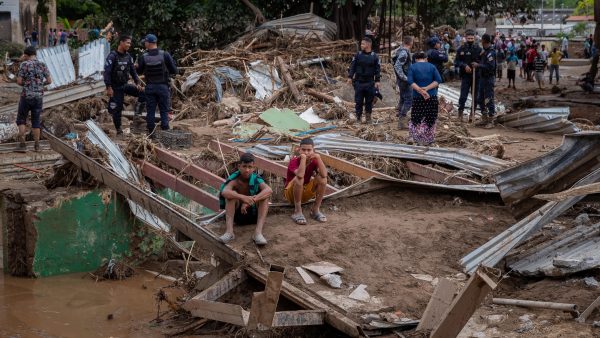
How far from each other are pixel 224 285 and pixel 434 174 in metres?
4.26

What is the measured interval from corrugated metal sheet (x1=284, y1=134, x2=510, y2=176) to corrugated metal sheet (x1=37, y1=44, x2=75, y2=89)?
5976 millimetres

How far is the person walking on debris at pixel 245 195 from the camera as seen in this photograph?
775cm

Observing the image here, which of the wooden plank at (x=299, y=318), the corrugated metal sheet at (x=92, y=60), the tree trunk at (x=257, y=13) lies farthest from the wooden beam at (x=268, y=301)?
the tree trunk at (x=257, y=13)

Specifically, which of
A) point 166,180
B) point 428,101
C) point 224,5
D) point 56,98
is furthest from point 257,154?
point 224,5

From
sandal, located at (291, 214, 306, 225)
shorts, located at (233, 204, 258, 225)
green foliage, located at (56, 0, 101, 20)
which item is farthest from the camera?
green foliage, located at (56, 0, 101, 20)

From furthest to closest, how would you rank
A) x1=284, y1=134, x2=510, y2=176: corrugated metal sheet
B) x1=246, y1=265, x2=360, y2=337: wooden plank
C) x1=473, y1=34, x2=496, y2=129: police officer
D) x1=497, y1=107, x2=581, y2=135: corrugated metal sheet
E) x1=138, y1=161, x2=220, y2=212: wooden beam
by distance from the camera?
x1=473, y1=34, x2=496, y2=129: police officer < x1=497, y1=107, x2=581, y2=135: corrugated metal sheet < x1=284, y1=134, x2=510, y2=176: corrugated metal sheet < x1=138, y1=161, x2=220, y2=212: wooden beam < x1=246, y1=265, x2=360, y2=337: wooden plank

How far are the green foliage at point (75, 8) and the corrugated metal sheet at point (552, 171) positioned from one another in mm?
38020

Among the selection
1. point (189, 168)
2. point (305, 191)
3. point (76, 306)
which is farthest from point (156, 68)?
point (305, 191)

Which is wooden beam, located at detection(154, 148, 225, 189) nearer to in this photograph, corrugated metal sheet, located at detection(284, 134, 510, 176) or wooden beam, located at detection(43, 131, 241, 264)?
wooden beam, located at detection(43, 131, 241, 264)

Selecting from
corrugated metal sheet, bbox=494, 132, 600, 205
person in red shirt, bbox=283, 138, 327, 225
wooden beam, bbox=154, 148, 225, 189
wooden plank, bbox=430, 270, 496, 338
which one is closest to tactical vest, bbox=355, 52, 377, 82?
wooden beam, bbox=154, 148, 225, 189

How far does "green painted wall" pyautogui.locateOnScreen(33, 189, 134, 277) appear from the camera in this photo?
1024 cm

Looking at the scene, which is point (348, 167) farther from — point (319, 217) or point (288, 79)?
→ point (288, 79)

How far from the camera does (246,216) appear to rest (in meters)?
8.12

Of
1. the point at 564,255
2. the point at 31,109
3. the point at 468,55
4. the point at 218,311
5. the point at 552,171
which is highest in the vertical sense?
the point at 468,55
